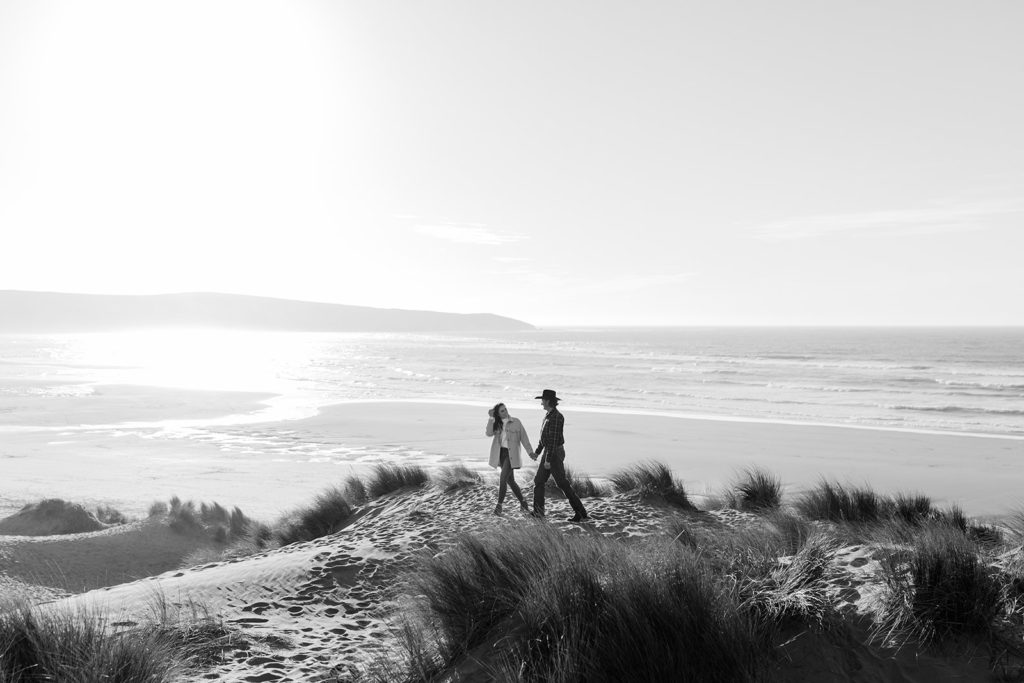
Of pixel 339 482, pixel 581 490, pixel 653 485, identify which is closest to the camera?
pixel 653 485

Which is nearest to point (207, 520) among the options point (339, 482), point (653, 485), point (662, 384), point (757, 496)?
point (339, 482)

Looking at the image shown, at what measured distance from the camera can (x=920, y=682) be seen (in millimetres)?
4152

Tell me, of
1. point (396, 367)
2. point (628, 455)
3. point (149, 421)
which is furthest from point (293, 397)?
point (396, 367)

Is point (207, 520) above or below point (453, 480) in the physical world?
below

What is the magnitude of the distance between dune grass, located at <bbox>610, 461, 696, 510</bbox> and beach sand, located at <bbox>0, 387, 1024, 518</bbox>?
216cm

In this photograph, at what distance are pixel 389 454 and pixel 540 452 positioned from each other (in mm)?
11490

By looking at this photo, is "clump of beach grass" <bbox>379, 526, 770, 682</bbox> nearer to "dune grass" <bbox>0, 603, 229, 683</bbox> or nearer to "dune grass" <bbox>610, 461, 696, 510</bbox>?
"dune grass" <bbox>0, 603, 229, 683</bbox>

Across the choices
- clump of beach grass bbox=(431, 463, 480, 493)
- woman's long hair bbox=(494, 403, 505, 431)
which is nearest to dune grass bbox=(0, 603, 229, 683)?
woman's long hair bbox=(494, 403, 505, 431)

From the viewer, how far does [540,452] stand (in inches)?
369

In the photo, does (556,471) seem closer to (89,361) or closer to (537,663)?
(537,663)

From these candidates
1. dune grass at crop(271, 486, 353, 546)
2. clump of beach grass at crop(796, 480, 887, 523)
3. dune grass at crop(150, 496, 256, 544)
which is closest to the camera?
clump of beach grass at crop(796, 480, 887, 523)

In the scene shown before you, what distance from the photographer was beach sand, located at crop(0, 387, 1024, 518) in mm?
14672

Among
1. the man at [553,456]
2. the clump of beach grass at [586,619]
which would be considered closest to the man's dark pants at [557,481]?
the man at [553,456]

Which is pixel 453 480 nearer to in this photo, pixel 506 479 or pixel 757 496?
pixel 506 479
